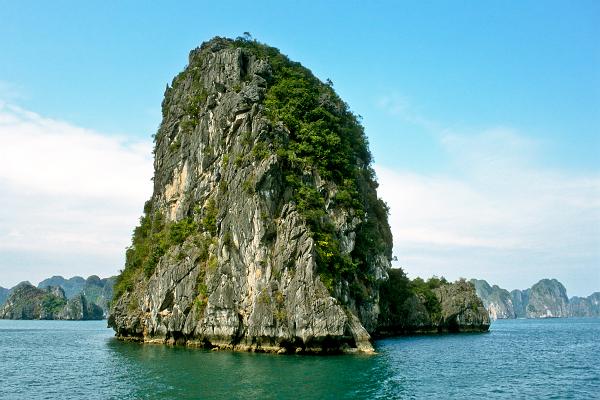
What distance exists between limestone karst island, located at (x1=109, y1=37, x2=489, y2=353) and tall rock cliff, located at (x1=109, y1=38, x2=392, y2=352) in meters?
0.16

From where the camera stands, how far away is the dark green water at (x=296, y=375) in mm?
32312

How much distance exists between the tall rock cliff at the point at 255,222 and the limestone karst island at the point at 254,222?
0.16 meters

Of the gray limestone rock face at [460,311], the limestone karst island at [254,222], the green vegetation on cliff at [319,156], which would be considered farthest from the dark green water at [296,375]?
the gray limestone rock face at [460,311]

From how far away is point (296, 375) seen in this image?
37.1 metres

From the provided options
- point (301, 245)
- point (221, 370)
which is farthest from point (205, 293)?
point (221, 370)

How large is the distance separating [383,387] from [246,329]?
21.1 meters

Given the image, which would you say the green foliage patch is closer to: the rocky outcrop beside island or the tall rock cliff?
the tall rock cliff

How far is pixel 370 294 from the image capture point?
6241 cm

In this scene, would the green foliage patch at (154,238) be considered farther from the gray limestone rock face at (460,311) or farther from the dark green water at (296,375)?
the gray limestone rock face at (460,311)

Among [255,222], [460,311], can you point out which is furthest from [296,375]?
[460,311]

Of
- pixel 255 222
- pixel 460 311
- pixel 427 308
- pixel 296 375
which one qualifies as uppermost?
pixel 255 222

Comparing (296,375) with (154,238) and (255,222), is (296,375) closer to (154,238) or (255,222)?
(255,222)

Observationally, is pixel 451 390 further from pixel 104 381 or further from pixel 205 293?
pixel 205 293

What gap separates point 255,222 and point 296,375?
20.2 meters
